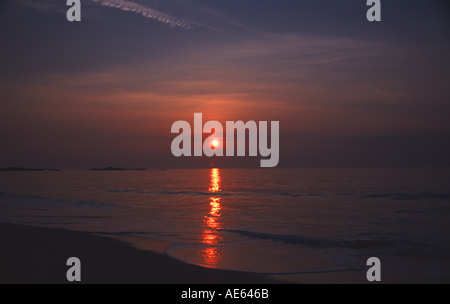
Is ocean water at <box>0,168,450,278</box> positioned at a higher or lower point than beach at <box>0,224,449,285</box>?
lower

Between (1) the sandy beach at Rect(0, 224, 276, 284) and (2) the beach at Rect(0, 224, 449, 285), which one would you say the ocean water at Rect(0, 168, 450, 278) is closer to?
(2) the beach at Rect(0, 224, 449, 285)

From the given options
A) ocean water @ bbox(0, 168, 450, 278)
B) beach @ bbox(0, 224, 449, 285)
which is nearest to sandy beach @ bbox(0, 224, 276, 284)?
beach @ bbox(0, 224, 449, 285)

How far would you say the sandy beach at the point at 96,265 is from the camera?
29.9 ft

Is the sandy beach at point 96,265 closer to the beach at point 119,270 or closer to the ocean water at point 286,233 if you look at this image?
the beach at point 119,270

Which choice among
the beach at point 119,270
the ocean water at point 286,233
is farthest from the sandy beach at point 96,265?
the ocean water at point 286,233

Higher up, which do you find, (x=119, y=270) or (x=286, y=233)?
(x=119, y=270)

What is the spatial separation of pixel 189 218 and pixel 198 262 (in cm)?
991

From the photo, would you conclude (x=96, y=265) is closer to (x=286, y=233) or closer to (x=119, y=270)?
(x=119, y=270)

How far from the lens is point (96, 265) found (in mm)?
10359

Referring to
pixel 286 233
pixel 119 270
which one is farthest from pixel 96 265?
pixel 286 233

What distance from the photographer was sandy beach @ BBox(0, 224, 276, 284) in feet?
29.9

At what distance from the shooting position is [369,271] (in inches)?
390
